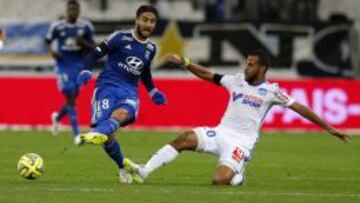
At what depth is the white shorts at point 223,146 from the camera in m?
14.7

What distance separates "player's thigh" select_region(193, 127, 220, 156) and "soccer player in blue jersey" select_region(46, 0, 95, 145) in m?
10.3

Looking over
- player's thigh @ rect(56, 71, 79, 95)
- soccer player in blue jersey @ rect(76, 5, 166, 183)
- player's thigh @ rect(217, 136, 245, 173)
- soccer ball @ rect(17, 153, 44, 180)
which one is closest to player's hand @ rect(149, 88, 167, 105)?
soccer player in blue jersey @ rect(76, 5, 166, 183)

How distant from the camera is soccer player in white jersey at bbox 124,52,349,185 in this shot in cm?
1452

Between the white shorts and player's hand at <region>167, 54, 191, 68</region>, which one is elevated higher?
player's hand at <region>167, 54, 191, 68</region>

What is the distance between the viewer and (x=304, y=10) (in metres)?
35.2

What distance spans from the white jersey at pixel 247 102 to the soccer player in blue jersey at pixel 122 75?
3.69ft

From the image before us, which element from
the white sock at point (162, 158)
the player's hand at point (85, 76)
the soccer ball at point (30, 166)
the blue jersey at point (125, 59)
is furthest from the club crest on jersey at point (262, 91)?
the soccer ball at point (30, 166)

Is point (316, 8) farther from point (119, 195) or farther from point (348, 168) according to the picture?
point (119, 195)

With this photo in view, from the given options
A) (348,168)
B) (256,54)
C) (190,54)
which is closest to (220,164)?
(256,54)

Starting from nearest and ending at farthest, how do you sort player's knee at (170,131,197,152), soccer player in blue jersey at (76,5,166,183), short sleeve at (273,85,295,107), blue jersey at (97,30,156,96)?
player's knee at (170,131,197,152) → short sleeve at (273,85,295,107) → soccer player in blue jersey at (76,5,166,183) → blue jersey at (97,30,156,96)

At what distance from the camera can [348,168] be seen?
1900cm

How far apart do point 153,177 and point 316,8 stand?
65.5 feet

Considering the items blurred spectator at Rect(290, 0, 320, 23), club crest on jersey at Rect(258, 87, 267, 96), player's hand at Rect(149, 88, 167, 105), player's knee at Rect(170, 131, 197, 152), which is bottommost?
blurred spectator at Rect(290, 0, 320, 23)

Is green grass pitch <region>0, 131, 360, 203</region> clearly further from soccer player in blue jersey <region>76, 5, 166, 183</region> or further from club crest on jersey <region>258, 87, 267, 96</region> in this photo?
club crest on jersey <region>258, 87, 267, 96</region>
